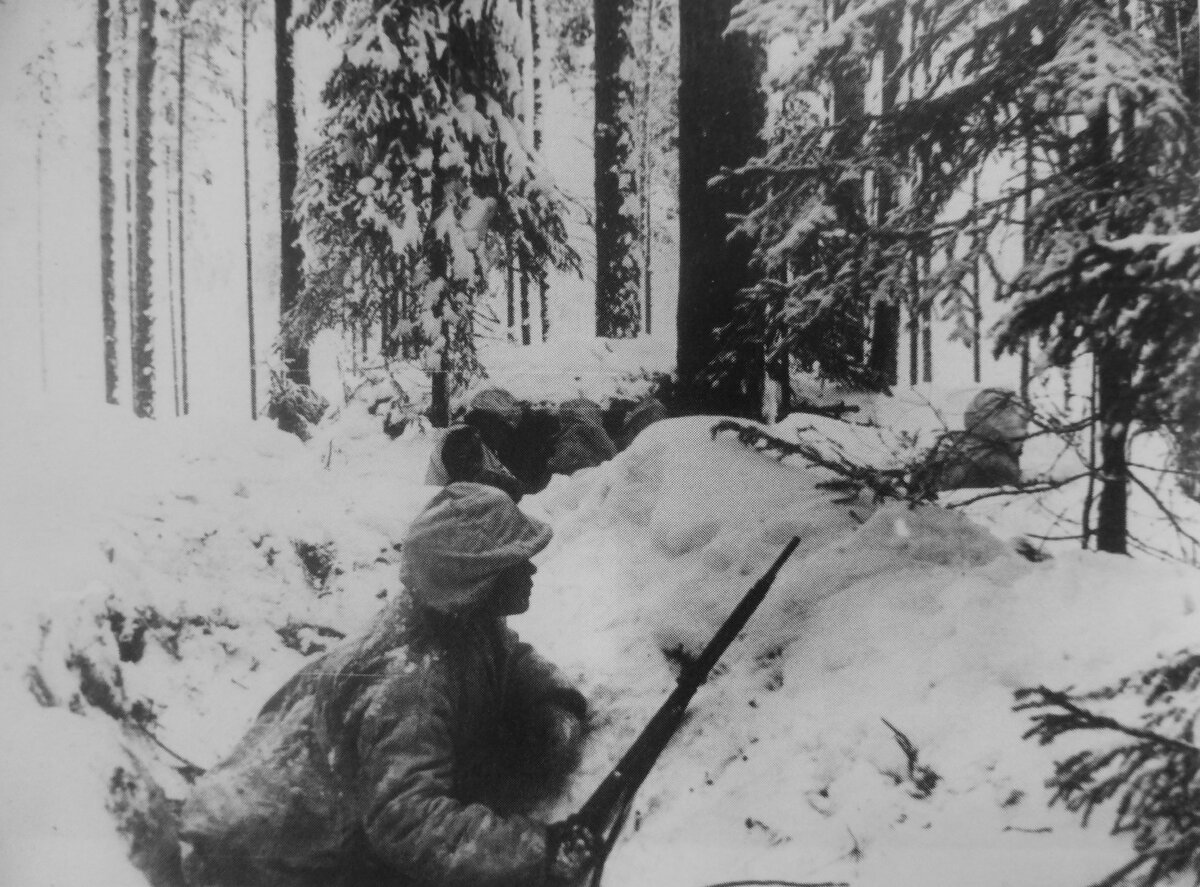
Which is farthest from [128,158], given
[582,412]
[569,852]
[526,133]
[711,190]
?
[569,852]

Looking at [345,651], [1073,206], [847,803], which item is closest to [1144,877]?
[847,803]

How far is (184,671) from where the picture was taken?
2037mm

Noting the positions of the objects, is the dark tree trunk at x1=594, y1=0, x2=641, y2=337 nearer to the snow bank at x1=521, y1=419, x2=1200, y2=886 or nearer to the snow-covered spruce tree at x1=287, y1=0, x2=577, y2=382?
the snow-covered spruce tree at x1=287, y1=0, x2=577, y2=382

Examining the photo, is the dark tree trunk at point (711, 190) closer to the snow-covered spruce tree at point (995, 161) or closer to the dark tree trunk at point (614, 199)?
the snow-covered spruce tree at point (995, 161)

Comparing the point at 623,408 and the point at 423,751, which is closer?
the point at 423,751

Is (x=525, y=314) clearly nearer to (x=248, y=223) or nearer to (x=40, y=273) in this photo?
(x=248, y=223)

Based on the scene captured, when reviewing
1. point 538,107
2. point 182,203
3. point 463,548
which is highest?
point 538,107

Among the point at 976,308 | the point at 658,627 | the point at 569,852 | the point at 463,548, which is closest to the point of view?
the point at 569,852

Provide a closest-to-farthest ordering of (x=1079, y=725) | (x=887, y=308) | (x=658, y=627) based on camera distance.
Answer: (x=1079, y=725)
(x=658, y=627)
(x=887, y=308)

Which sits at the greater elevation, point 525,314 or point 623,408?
point 525,314

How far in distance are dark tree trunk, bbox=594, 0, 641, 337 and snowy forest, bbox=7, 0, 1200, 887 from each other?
2 centimetres

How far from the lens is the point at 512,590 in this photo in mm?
2041

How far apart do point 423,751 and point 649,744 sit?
0.58 metres

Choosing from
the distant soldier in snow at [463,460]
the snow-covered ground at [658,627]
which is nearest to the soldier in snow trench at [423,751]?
the snow-covered ground at [658,627]
